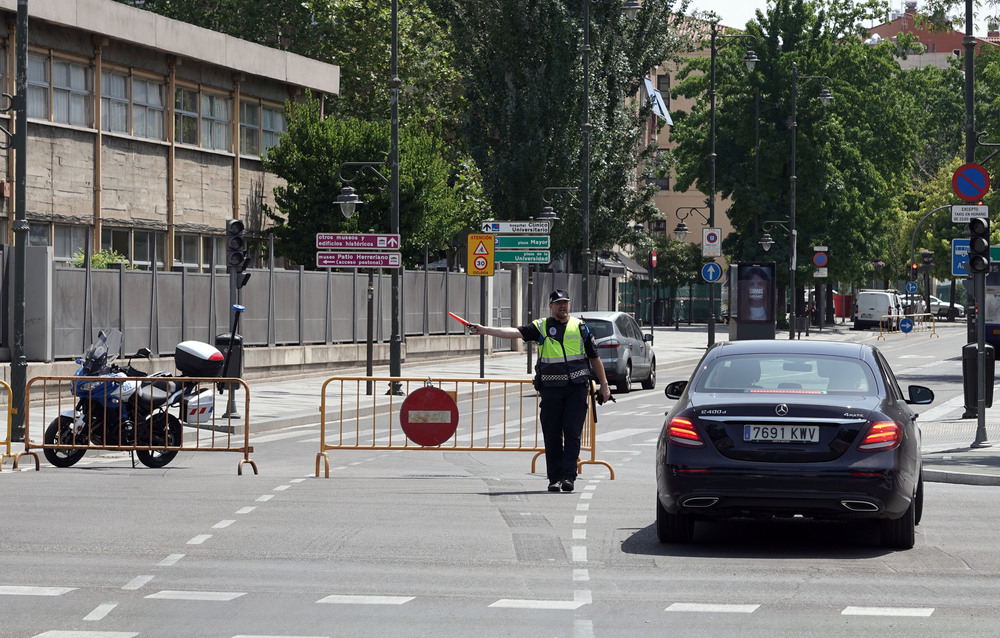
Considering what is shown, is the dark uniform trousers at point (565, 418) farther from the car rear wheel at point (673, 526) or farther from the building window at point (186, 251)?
the building window at point (186, 251)

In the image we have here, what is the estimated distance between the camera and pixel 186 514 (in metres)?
12.0

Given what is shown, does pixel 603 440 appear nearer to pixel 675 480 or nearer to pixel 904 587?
pixel 675 480

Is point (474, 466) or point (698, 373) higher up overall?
point (698, 373)

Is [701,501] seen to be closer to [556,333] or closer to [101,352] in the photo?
[556,333]

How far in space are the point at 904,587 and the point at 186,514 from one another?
18.3ft

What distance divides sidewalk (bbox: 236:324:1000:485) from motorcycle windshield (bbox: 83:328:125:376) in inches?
109

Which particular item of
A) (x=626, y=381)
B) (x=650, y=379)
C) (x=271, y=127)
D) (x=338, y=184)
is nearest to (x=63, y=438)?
(x=626, y=381)

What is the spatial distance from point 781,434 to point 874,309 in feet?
211

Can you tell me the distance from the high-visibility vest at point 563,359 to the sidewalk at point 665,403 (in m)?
3.27

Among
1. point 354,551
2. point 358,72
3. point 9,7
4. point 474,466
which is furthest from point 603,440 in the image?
point 358,72

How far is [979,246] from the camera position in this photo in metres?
18.3

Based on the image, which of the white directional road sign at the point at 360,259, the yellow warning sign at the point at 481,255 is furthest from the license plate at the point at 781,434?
the yellow warning sign at the point at 481,255

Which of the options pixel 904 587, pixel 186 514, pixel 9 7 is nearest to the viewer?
pixel 904 587

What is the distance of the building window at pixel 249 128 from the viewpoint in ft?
136
